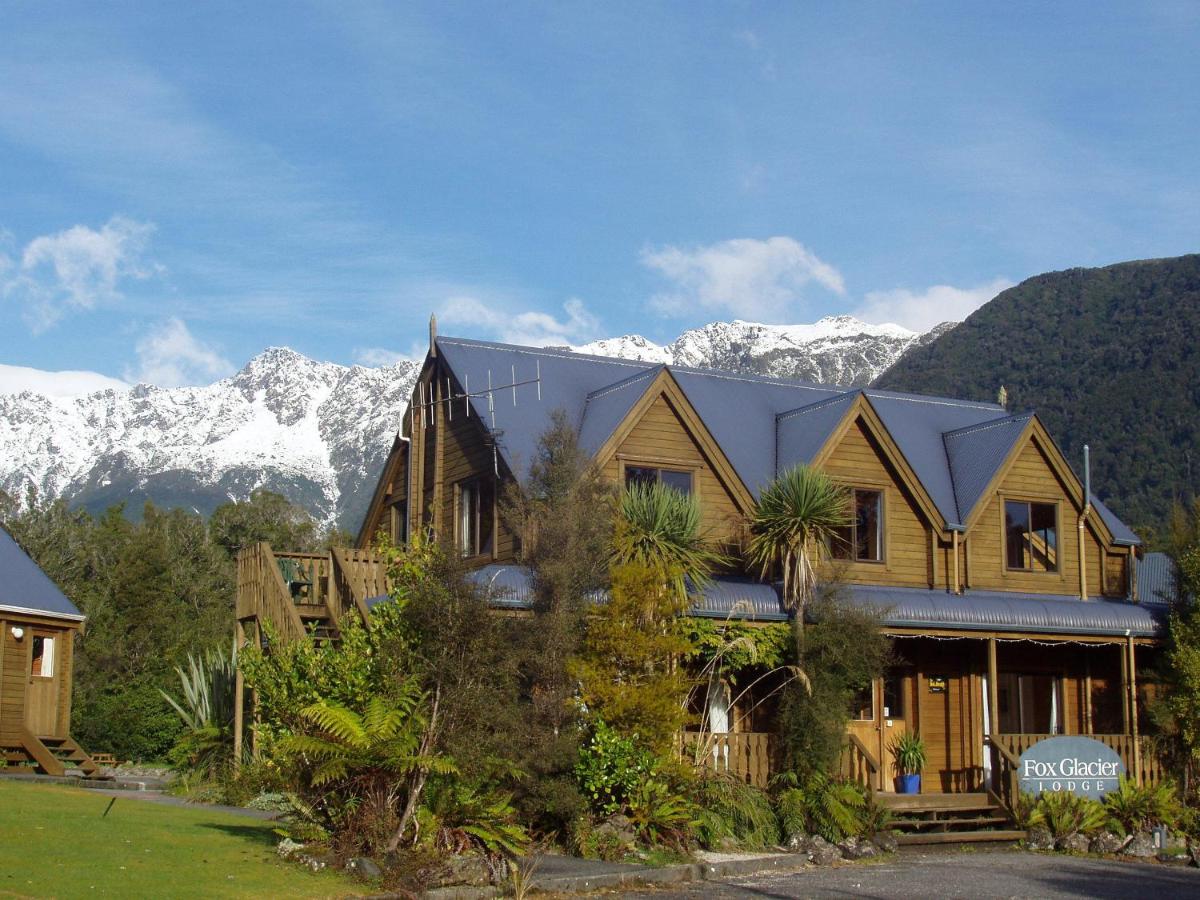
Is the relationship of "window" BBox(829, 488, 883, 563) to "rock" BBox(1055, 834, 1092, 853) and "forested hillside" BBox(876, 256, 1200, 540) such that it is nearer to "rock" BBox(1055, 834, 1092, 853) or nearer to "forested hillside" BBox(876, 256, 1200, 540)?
"rock" BBox(1055, 834, 1092, 853)

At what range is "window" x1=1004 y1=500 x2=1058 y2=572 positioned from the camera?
2934cm

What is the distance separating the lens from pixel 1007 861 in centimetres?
2120

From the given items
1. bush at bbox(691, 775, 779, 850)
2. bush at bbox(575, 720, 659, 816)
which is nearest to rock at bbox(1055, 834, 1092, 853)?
bush at bbox(691, 775, 779, 850)

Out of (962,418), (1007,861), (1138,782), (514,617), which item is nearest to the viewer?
(514,617)

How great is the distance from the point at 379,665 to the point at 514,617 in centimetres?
291

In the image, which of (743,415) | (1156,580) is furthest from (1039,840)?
(1156,580)

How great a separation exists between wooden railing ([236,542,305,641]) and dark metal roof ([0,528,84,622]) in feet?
22.7

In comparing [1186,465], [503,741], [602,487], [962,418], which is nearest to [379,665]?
[503,741]

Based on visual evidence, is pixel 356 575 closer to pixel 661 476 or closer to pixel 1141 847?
pixel 661 476

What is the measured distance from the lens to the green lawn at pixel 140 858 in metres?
13.5

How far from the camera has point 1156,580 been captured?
113ft

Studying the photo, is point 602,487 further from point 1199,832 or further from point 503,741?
point 1199,832

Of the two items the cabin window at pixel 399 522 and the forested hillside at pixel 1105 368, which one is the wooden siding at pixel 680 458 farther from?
the forested hillside at pixel 1105 368

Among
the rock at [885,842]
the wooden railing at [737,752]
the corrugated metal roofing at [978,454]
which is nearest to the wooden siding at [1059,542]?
the corrugated metal roofing at [978,454]
